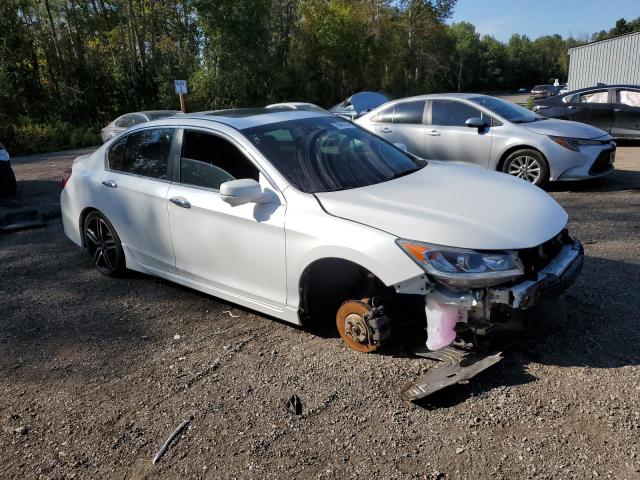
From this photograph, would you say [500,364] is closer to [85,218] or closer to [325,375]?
[325,375]

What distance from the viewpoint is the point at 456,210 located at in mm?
3377

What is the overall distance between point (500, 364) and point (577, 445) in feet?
2.55

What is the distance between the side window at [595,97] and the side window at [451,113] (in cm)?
582

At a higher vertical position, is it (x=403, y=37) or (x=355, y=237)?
(x=403, y=37)

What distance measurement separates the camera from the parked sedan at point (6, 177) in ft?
Answer: 32.3

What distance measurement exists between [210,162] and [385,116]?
5805mm

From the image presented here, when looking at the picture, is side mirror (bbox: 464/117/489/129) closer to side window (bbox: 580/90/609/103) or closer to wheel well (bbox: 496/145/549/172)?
wheel well (bbox: 496/145/549/172)

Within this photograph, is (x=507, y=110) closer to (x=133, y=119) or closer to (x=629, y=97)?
(x=629, y=97)

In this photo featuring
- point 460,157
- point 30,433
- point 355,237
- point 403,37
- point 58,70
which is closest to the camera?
point 30,433

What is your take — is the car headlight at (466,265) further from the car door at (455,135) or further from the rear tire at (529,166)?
the car door at (455,135)

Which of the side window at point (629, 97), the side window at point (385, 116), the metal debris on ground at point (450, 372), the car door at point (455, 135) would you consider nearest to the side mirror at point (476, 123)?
the car door at point (455, 135)

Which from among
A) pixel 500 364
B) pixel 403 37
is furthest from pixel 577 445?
pixel 403 37

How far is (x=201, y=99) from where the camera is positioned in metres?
28.6

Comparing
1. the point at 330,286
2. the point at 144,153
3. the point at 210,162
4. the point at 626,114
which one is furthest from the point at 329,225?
the point at 626,114
